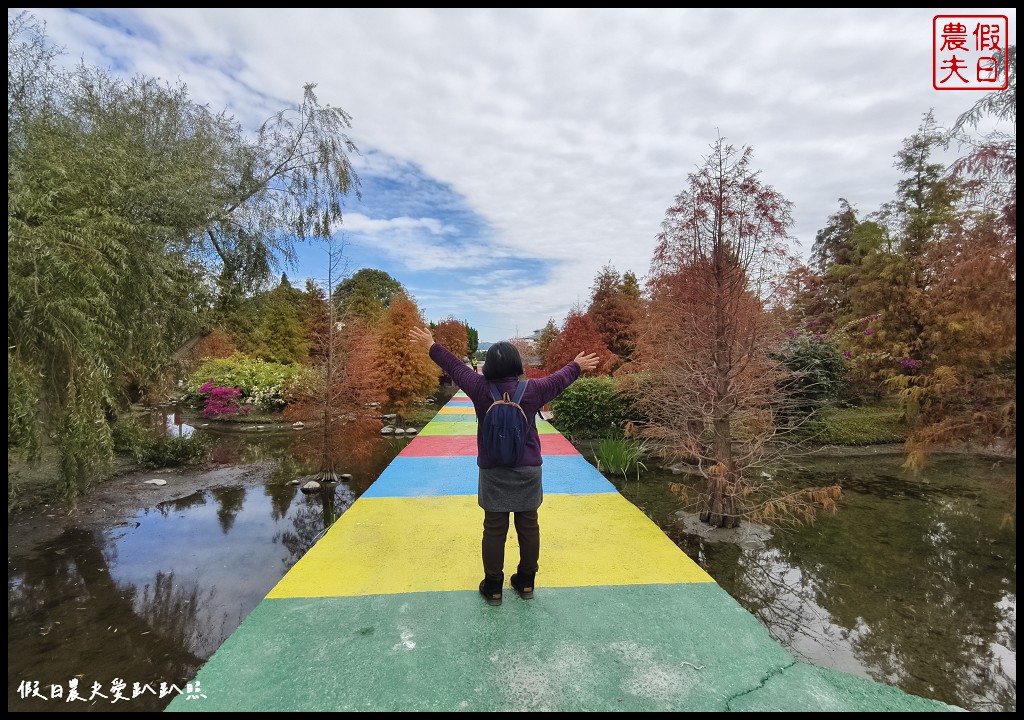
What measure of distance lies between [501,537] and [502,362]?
0.93 metres

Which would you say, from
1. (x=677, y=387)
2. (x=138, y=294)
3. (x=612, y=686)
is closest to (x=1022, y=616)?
(x=677, y=387)

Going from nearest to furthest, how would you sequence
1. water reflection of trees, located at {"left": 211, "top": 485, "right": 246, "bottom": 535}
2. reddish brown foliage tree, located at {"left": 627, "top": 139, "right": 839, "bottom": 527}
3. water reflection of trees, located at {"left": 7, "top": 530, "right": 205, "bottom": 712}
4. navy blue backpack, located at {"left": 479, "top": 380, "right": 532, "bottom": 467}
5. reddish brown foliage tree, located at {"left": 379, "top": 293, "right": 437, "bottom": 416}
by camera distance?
navy blue backpack, located at {"left": 479, "top": 380, "right": 532, "bottom": 467} < water reflection of trees, located at {"left": 7, "top": 530, "right": 205, "bottom": 712} < reddish brown foliage tree, located at {"left": 627, "top": 139, "right": 839, "bottom": 527} < water reflection of trees, located at {"left": 211, "top": 485, "right": 246, "bottom": 535} < reddish brown foliage tree, located at {"left": 379, "top": 293, "right": 437, "bottom": 416}

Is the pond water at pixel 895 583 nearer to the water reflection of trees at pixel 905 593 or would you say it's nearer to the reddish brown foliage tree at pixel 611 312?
the water reflection of trees at pixel 905 593

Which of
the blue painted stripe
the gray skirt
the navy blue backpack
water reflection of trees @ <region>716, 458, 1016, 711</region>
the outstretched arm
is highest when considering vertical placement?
the outstretched arm

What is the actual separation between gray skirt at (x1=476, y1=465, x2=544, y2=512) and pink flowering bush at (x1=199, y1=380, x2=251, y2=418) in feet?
40.1

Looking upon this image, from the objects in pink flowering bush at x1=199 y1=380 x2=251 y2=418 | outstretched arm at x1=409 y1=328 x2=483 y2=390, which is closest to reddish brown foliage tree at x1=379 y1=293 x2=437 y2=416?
pink flowering bush at x1=199 y1=380 x2=251 y2=418

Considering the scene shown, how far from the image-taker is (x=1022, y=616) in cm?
294

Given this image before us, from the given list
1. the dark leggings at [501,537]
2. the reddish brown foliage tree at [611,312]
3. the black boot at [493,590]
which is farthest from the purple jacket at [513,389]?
the reddish brown foliage tree at [611,312]

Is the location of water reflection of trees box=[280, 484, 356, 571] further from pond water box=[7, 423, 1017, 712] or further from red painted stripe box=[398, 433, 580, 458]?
red painted stripe box=[398, 433, 580, 458]

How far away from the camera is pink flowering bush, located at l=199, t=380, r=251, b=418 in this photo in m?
12.1

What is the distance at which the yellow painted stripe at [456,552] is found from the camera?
2807 mm

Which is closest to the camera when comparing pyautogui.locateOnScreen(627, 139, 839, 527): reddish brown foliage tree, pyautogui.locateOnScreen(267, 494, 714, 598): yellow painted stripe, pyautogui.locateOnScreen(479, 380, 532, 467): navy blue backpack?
pyautogui.locateOnScreen(479, 380, 532, 467): navy blue backpack

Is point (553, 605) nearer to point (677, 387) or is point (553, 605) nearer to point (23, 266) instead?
point (677, 387)

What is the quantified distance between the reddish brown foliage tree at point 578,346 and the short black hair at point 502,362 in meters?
8.52
